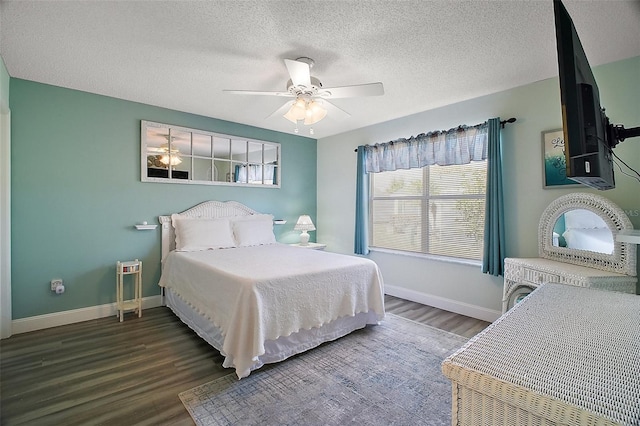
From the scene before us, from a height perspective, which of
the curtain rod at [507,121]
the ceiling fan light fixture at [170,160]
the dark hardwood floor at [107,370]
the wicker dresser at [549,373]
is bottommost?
the dark hardwood floor at [107,370]

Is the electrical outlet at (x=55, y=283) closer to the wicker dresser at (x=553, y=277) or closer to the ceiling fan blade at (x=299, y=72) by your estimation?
the ceiling fan blade at (x=299, y=72)

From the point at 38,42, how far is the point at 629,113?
4.76 meters

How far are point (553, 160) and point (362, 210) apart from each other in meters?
2.38

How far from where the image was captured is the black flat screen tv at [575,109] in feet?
3.05

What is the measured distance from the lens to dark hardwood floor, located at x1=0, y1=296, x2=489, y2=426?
5.85 ft

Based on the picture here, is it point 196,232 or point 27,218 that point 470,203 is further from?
point 27,218

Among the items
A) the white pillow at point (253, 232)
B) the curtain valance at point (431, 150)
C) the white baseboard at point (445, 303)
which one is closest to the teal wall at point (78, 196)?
the white pillow at point (253, 232)

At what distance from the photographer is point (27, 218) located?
2.96m

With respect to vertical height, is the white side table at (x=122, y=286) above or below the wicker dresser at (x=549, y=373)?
below

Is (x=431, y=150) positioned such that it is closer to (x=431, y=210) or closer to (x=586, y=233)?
(x=431, y=210)

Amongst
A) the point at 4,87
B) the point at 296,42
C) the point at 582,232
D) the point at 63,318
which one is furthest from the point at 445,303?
the point at 4,87

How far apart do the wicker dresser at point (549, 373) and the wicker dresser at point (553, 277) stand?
1558mm

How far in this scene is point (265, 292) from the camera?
7.37 feet

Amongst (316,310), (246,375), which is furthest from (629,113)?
(246,375)
